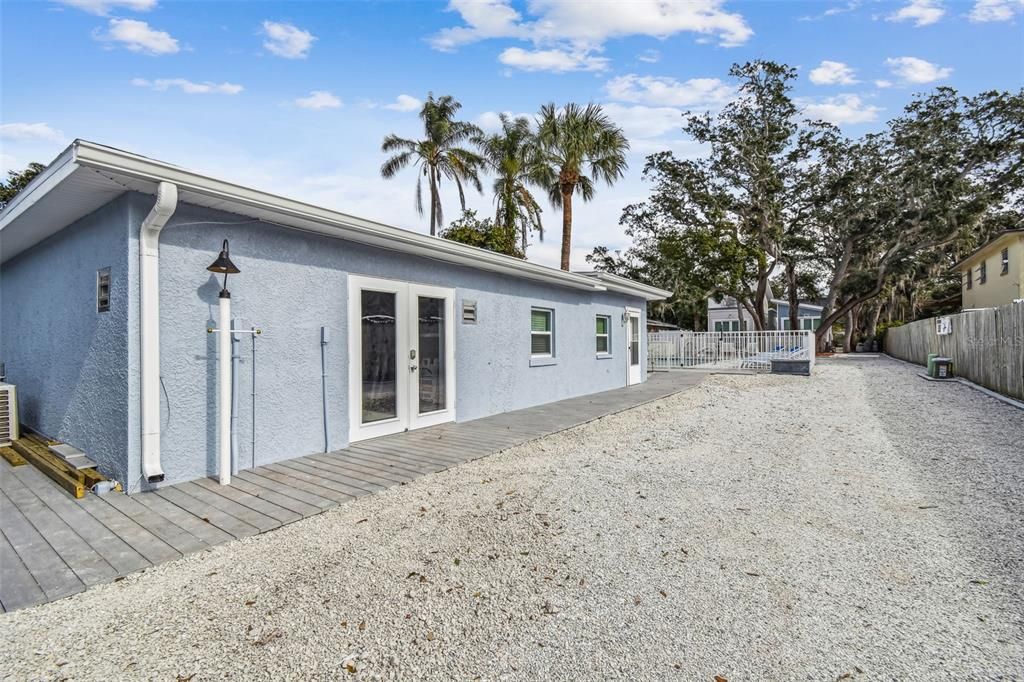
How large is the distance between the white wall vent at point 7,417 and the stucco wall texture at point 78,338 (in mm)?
186

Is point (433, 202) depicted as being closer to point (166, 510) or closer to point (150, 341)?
point (150, 341)

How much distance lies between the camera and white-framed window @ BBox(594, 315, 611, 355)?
11.4 metres

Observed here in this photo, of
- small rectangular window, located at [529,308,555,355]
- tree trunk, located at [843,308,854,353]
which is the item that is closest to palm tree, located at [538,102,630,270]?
small rectangular window, located at [529,308,555,355]

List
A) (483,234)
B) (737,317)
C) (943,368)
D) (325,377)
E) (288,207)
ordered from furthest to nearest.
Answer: (737,317), (483,234), (943,368), (325,377), (288,207)

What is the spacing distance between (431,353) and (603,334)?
233 inches

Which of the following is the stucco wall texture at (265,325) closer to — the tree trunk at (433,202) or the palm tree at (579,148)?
the palm tree at (579,148)

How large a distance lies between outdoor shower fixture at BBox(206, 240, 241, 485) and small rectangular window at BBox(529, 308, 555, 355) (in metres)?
5.31

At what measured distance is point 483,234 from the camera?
63.3ft

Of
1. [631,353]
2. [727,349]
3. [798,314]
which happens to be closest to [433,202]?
[631,353]

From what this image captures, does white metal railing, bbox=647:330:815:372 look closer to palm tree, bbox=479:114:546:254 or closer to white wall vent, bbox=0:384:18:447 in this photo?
palm tree, bbox=479:114:546:254

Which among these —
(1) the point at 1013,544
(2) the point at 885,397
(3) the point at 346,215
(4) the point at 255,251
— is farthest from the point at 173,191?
(2) the point at 885,397

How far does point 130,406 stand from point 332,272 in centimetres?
216

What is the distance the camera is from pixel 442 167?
20047 mm

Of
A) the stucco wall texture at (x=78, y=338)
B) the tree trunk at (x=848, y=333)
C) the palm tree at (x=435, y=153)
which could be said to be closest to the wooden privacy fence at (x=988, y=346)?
the stucco wall texture at (x=78, y=338)
